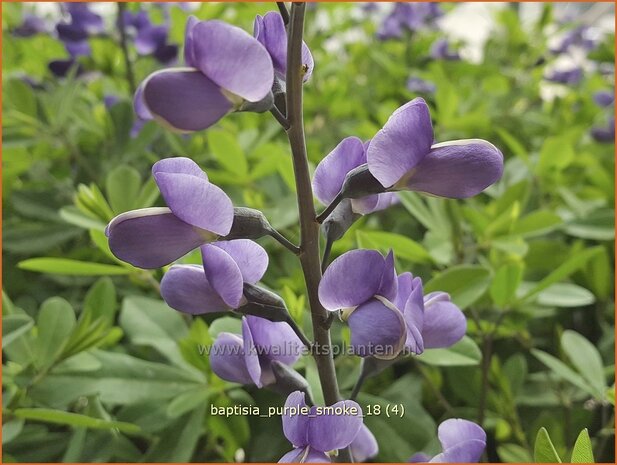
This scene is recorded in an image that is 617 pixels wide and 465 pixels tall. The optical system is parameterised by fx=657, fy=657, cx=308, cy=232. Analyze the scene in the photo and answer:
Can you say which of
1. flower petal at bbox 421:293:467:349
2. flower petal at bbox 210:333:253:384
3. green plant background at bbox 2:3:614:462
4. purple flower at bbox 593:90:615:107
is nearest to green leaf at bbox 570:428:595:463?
green plant background at bbox 2:3:614:462

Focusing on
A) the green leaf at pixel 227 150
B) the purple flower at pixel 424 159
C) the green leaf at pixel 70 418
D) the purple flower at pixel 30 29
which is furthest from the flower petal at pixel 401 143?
the purple flower at pixel 30 29

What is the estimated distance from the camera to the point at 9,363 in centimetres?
61

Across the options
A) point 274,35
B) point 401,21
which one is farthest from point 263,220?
point 401,21

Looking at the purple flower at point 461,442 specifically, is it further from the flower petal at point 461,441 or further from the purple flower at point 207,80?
the purple flower at point 207,80

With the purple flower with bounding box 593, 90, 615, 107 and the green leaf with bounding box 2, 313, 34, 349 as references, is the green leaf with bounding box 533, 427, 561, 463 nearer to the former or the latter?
the green leaf with bounding box 2, 313, 34, 349

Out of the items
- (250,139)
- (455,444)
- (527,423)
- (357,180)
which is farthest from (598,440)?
(250,139)

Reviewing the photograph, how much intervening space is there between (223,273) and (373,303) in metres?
0.09

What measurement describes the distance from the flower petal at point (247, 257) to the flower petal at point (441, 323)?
0.12 meters

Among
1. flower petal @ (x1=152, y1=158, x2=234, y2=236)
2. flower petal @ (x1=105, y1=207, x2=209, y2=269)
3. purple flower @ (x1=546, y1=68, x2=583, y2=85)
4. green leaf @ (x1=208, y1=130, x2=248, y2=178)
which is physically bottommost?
flower petal @ (x1=105, y1=207, x2=209, y2=269)

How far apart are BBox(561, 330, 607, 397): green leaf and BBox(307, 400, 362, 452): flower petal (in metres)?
0.35

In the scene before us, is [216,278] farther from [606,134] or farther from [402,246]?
[606,134]

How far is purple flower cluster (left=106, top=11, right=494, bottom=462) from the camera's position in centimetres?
36

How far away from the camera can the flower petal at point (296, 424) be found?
1.28 feet

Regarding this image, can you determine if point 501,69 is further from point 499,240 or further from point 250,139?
point 499,240
